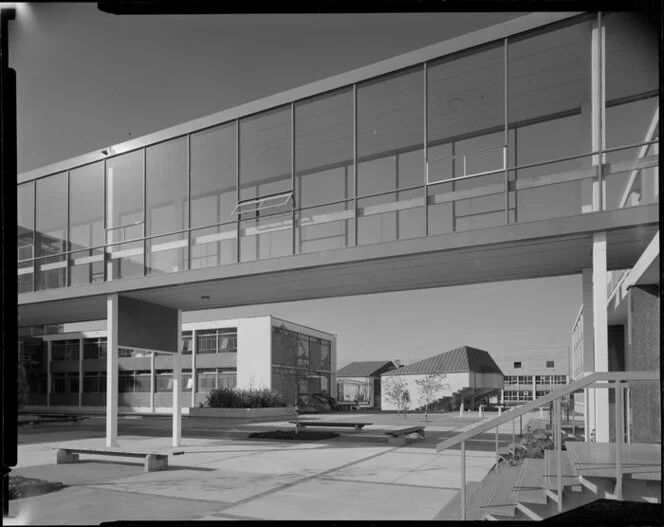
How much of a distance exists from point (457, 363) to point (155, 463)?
31.7ft

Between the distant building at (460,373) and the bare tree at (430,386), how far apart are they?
0.09m

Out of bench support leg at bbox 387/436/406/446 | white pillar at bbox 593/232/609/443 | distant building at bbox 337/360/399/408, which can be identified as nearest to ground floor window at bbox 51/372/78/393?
distant building at bbox 337/360/399/408

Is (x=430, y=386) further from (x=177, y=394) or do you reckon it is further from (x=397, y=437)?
(x=177, y=394)

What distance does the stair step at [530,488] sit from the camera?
6.04 m

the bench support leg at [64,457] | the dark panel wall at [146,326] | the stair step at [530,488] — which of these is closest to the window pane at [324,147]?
the dark panel wall at [146,326]

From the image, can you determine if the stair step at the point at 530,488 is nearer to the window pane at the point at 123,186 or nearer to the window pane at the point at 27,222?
the window pane at the point at 123,186

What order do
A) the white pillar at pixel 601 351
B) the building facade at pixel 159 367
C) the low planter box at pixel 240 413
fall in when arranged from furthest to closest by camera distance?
the building facade at pixel 159 367 < the low planter box at pixel 240 413 < the white pillar at pixel 601 351

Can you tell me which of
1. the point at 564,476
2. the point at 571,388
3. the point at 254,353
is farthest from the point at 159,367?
the point at 571,388

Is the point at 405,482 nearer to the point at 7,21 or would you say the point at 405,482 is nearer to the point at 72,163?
the point at 7,21

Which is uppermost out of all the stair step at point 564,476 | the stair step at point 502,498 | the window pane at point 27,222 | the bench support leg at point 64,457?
the window pane at point 27,222

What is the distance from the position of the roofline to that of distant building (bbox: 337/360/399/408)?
15748 millimetres

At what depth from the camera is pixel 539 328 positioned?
9.95 meters

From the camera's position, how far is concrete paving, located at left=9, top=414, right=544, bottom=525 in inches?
317

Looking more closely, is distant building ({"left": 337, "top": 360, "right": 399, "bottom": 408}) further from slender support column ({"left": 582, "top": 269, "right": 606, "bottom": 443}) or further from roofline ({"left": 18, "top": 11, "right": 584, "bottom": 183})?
slender support column ({"left": 582, "top": 269, "right": 606, "bottom": 443})
